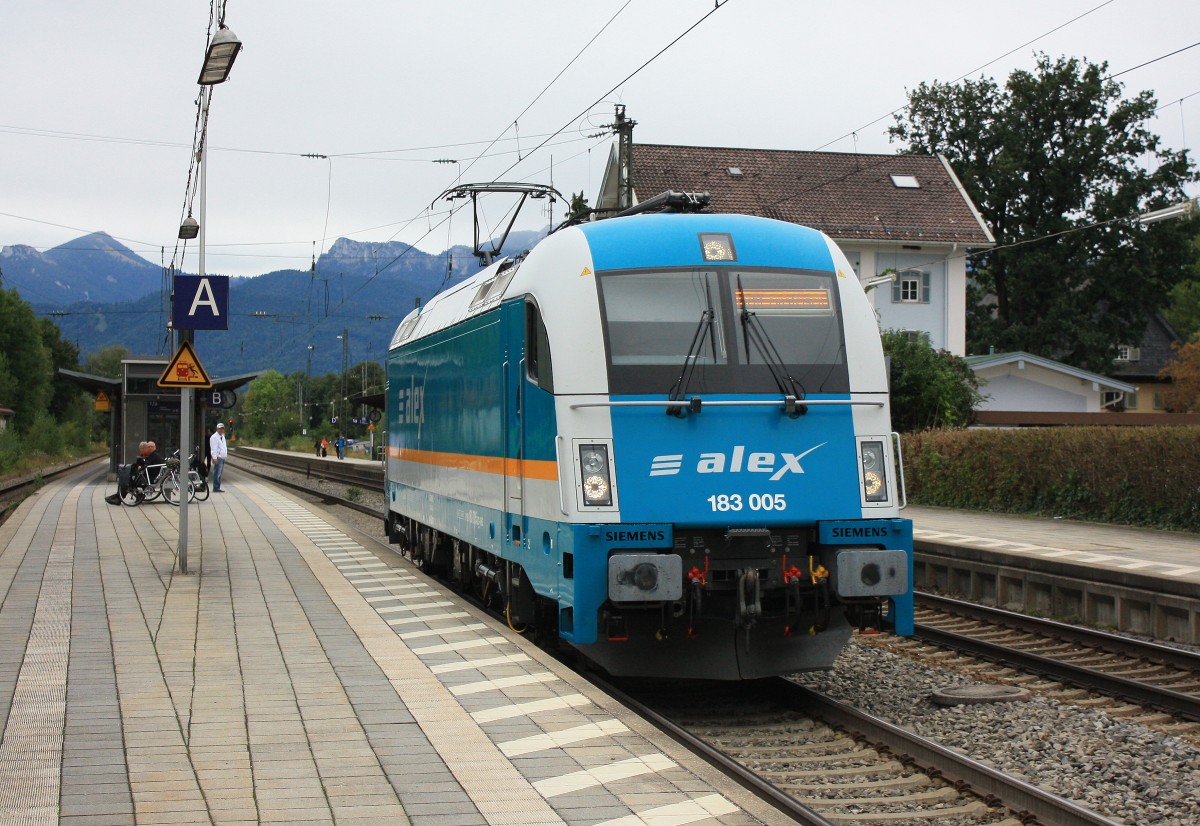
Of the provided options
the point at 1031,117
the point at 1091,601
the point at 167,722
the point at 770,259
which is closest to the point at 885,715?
the point at 770,259

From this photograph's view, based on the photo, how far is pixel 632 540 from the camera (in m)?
8.52

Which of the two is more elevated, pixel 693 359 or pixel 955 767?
pixel 693 359

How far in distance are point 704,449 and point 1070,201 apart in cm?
4810

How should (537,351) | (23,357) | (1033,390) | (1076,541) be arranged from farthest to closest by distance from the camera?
(23,357), (1033,390), (1076,541), (537,351)

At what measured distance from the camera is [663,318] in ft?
30.0

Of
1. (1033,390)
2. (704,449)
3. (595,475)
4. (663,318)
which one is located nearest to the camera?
(595,475)

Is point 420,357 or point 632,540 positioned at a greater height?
point 420,357

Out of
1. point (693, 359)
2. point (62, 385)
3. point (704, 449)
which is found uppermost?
point (62, 385)

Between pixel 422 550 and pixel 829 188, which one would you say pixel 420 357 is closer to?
pixel 422 550

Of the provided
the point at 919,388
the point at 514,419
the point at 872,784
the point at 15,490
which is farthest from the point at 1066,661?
the point at 15,490

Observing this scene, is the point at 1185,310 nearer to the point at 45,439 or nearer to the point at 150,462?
the point at 45,439

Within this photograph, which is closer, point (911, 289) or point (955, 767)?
point (955, 767)

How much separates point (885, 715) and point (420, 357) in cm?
795

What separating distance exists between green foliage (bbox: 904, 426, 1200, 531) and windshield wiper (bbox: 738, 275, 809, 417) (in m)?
12.3
